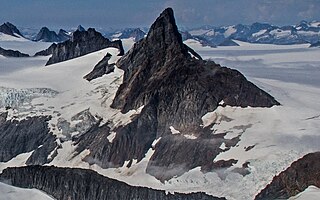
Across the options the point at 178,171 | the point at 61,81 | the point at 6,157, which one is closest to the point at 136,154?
the point at 178,171

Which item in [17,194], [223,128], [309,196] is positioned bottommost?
[223,128]

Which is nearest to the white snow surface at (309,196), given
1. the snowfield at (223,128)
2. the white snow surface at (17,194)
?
the white snow surface at (17,194)

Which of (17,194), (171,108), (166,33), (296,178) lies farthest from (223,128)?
(17,194)

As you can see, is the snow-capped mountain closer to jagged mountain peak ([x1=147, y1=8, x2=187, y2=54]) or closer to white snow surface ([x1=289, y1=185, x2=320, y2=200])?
jagged mountain peak ([x1=147, y1=8, x2=187, y2=54])

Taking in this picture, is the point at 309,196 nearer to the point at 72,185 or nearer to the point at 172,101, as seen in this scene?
the point at 72,185

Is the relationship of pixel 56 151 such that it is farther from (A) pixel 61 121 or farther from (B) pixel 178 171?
(B) pixel 178 171

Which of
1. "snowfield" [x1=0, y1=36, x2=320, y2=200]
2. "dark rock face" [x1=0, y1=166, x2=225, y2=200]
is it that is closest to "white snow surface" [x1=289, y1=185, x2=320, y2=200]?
"snowfield" [x1=0, y1=36, x2=320, y2=200]
